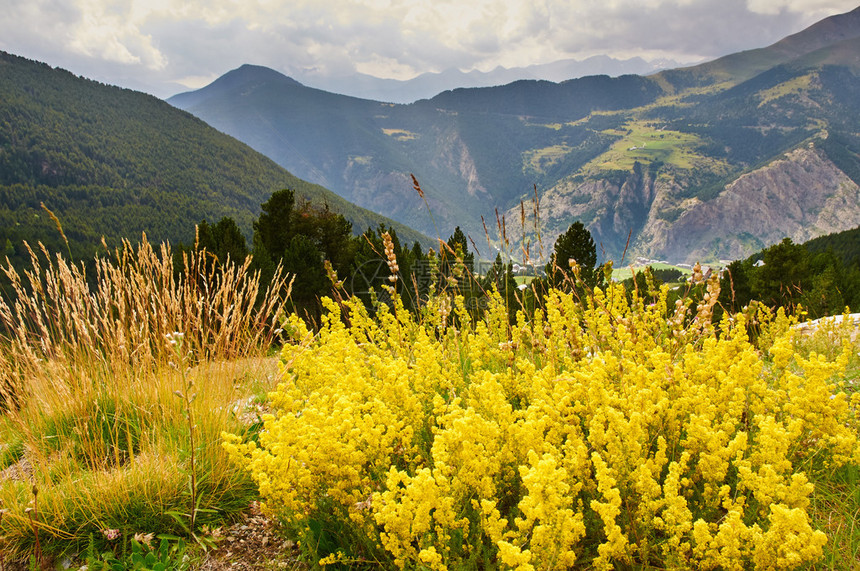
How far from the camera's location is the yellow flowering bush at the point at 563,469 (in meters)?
1.96

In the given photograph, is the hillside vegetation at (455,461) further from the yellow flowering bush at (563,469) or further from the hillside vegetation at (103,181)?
the hillside vegetation at (103,181)

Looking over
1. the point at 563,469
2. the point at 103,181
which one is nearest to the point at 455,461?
the point at 563,469

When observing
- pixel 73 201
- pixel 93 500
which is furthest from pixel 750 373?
pixel 73 201

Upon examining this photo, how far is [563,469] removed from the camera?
1886 mm

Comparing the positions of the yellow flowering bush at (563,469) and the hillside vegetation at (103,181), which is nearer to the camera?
the yellow flowering bush at (563,469)

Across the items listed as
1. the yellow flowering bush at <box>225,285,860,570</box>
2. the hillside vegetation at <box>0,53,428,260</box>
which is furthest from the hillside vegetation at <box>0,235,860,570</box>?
the hillside vegetation at <box>0,53,428,260</box>

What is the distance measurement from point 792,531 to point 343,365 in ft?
9.95

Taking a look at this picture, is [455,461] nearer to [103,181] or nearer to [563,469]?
[563,469]

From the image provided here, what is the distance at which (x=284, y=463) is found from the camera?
2471 mm

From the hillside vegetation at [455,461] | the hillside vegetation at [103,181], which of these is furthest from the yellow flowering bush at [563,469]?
the hillside vegetation at [103,181]

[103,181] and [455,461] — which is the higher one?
[103,181]

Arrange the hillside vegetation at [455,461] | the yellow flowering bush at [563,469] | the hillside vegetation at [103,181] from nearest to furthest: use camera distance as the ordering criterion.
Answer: the yellow flowering bush at [563,469]
the hillside vegetation at [455,461]
the hillside vegetation at [103,181]

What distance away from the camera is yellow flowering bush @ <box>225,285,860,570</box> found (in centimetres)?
196

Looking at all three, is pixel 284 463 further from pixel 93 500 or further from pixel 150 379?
pixel 150 379
